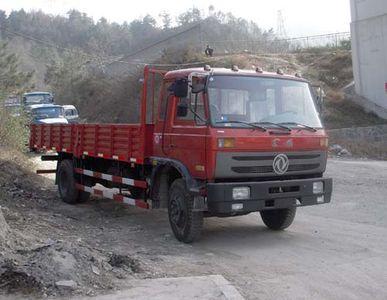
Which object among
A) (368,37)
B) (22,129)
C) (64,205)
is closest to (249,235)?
(64,205)

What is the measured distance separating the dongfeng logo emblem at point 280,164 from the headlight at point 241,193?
22.0 inches

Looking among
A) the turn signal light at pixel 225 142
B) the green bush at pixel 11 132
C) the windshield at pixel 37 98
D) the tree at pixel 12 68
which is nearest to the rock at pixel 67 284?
the turn signal light at pixel 225 142

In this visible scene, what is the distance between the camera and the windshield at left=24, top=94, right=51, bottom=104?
113 ft

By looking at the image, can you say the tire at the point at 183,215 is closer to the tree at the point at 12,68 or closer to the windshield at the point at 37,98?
the windshield at the point at 37,98

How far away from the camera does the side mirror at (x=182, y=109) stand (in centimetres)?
830

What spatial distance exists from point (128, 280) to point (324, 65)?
112 feet

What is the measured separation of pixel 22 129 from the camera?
1922 centimetres

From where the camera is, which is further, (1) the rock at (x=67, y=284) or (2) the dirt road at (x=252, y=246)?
(2) the dirt road at (x=252, y=246)

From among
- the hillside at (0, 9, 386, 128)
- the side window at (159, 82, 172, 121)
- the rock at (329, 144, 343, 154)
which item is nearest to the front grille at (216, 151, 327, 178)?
the side window at (159, 82, 172, 121)

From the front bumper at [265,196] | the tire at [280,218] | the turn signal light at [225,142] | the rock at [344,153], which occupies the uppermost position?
the rock at [344,153]

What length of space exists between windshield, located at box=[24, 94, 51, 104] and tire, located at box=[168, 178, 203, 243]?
1086 inches

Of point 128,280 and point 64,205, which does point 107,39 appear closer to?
point 64,205

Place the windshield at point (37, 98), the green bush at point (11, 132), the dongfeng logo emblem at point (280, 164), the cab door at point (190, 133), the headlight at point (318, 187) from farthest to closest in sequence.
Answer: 1. the windshield at point (37, 98)
2. the green bush at point (11, 132)
3. the headlight at point (318, 187)
4. the dongfeng logo emblem at point (280, 164)
5. the cab door at point (190, 133)

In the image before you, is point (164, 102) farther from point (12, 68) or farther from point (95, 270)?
point (12, 68)
